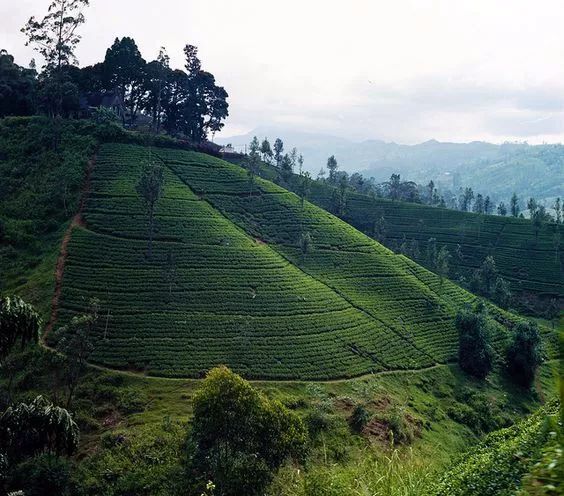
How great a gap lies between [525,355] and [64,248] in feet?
189

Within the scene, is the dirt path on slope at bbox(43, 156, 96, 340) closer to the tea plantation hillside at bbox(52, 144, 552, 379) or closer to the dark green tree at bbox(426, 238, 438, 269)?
the tea plantation hillside at bbox(52, 144, 552, 379)

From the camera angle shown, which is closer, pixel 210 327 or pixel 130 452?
pixel 130 452

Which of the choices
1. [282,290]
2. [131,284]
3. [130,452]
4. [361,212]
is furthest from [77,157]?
[361,212]

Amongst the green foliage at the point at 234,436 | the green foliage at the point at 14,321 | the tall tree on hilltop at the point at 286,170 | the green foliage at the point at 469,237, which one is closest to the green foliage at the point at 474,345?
the green foliage at the point at 469,237

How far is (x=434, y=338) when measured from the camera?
6191cm

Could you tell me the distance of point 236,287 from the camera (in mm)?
56719

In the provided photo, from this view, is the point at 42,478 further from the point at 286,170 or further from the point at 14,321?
the point at 286,170

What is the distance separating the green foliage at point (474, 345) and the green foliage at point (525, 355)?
354 centimetres

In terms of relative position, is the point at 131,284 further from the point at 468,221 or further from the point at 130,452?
the point at 468,221

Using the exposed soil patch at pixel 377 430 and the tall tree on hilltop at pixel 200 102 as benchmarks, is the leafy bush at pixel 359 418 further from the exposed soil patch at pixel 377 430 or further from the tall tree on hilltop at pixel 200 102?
the tall tree on hilltop at pixel 200 102

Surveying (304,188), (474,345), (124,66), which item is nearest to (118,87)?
(124,66)

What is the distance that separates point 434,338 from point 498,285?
32167 millimetres

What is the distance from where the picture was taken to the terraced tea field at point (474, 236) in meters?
97.8

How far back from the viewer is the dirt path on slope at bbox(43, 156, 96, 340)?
4609 cm
